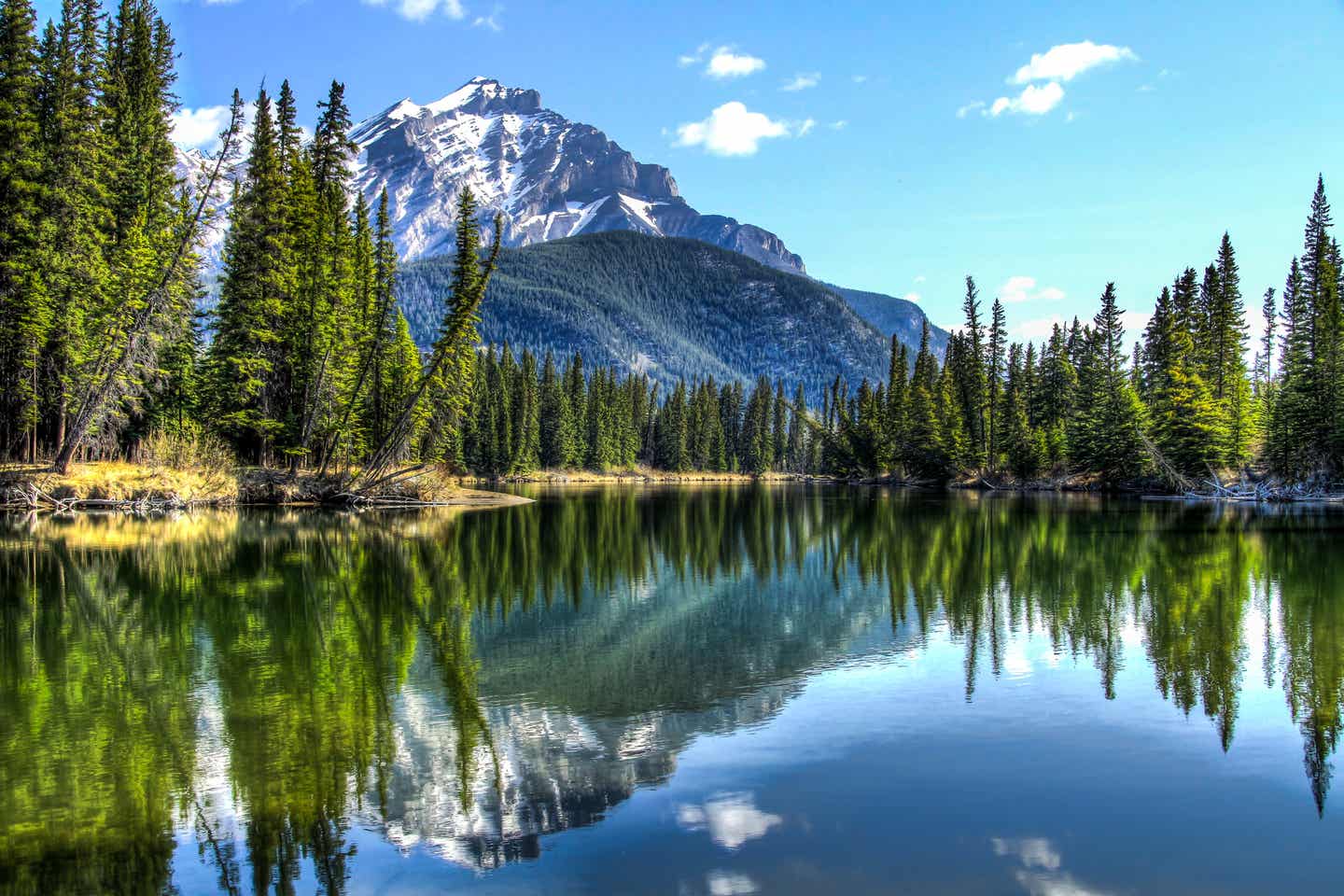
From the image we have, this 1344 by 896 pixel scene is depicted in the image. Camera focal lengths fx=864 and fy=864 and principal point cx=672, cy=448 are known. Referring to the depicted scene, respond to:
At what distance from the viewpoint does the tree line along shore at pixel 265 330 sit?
3512cm

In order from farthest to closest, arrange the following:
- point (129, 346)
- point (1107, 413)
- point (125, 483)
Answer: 1. point (1107, 413)
2. point (125, 483)
3. point (129, 346)

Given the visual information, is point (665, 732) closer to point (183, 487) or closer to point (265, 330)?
point (183, 487)

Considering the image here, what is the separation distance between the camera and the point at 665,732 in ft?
30.2

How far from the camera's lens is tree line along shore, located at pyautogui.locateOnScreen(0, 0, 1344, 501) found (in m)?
35.1

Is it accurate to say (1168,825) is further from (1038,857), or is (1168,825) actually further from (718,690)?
(718,690)

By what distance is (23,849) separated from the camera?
6.04 metres

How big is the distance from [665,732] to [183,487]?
117 ft

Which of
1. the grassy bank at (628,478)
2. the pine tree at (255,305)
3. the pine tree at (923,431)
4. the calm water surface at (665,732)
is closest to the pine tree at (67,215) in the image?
the pine tree at (255,305)

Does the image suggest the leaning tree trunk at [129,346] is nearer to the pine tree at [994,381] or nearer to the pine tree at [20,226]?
the pine tree at [20,226]

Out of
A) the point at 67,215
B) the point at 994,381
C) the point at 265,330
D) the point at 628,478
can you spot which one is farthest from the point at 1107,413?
the point at 628,478

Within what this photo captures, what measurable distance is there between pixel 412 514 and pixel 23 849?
35777 millimetres

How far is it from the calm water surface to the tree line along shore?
19.4 metres

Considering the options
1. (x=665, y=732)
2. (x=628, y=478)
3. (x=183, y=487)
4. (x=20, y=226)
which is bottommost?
(x=665, y=732)

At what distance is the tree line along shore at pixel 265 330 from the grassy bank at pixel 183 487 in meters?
0.21
